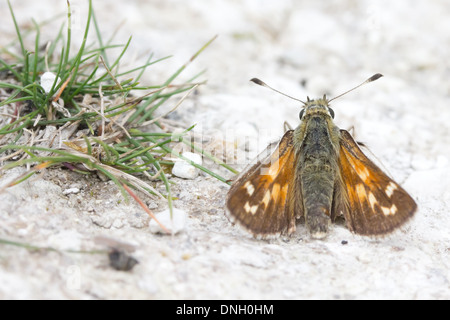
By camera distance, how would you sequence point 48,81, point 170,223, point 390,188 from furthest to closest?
point 48,81 < point 390,188 < point 170,223

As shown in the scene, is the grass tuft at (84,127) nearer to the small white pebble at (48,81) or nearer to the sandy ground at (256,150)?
the small white pebble at (48,81)

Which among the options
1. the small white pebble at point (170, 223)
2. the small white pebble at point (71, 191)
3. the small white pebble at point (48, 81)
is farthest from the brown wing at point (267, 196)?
the small white pebble at point (48, 81)

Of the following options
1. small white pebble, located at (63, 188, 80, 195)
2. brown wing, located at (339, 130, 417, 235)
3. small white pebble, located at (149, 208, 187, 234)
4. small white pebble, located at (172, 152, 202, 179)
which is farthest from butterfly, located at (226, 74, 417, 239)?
small white pebble, located at (63, 188, 80, 195)

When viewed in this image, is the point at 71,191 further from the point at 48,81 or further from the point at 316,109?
the point at 316,109

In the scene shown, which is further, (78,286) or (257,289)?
(257,289)

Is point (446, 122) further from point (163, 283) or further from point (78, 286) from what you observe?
point (78, 286)

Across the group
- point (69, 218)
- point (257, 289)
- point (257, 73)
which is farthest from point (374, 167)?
point (257, 73)

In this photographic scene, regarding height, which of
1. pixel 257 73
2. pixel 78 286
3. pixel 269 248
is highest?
pixel 257 73

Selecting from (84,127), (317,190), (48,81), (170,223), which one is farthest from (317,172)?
(48,81)
